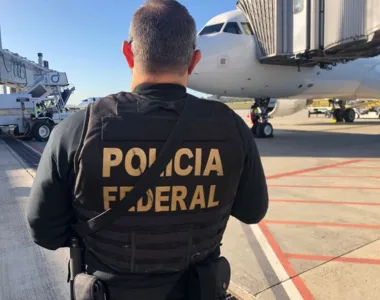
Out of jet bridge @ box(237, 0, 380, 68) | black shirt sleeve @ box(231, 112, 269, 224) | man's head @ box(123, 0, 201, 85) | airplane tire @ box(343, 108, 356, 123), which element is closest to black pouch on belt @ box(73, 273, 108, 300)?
black shirt sleeve @ box(231, 112, 269, 224)

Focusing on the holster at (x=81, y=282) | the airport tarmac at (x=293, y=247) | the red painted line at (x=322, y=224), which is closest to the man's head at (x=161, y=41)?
the holster at (x=81, y=282)

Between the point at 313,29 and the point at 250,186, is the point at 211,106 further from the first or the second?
the point at 313,29

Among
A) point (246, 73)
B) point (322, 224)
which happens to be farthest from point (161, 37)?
point (246, 73)

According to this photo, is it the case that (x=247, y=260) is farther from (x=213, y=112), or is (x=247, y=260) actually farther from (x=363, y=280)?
(x=213, y=112)

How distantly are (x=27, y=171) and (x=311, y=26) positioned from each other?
8.24 metres

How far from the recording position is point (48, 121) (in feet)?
48.6

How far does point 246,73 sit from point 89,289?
972cm

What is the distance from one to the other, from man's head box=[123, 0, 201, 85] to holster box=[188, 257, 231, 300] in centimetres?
75

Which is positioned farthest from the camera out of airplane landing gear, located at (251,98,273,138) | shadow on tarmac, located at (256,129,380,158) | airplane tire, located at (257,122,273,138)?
airplane tire, located at (257,122,273,138)

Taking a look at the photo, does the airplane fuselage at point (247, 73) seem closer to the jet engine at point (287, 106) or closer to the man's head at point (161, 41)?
the jet engine at point (287, 106)

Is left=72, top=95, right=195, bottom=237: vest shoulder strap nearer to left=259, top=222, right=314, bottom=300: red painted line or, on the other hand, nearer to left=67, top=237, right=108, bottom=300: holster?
left=67, top=237, right=108, bottom=300: holster

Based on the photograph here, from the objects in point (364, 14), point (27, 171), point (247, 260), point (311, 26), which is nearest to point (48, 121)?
point (27, 171)

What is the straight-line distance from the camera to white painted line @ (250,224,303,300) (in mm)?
2674

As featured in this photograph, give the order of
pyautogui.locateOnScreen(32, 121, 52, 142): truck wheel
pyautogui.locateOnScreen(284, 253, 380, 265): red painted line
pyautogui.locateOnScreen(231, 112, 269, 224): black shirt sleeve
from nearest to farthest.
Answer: pyautogui.locateOnScreen(231, 112, 269, 224): black shirt sleeve, pyautogui.locateOnScreen(284, 253, 380, 265): red painted line, pyautogui.locateOnScreen(32, 121, 52, 142): truck wheel
